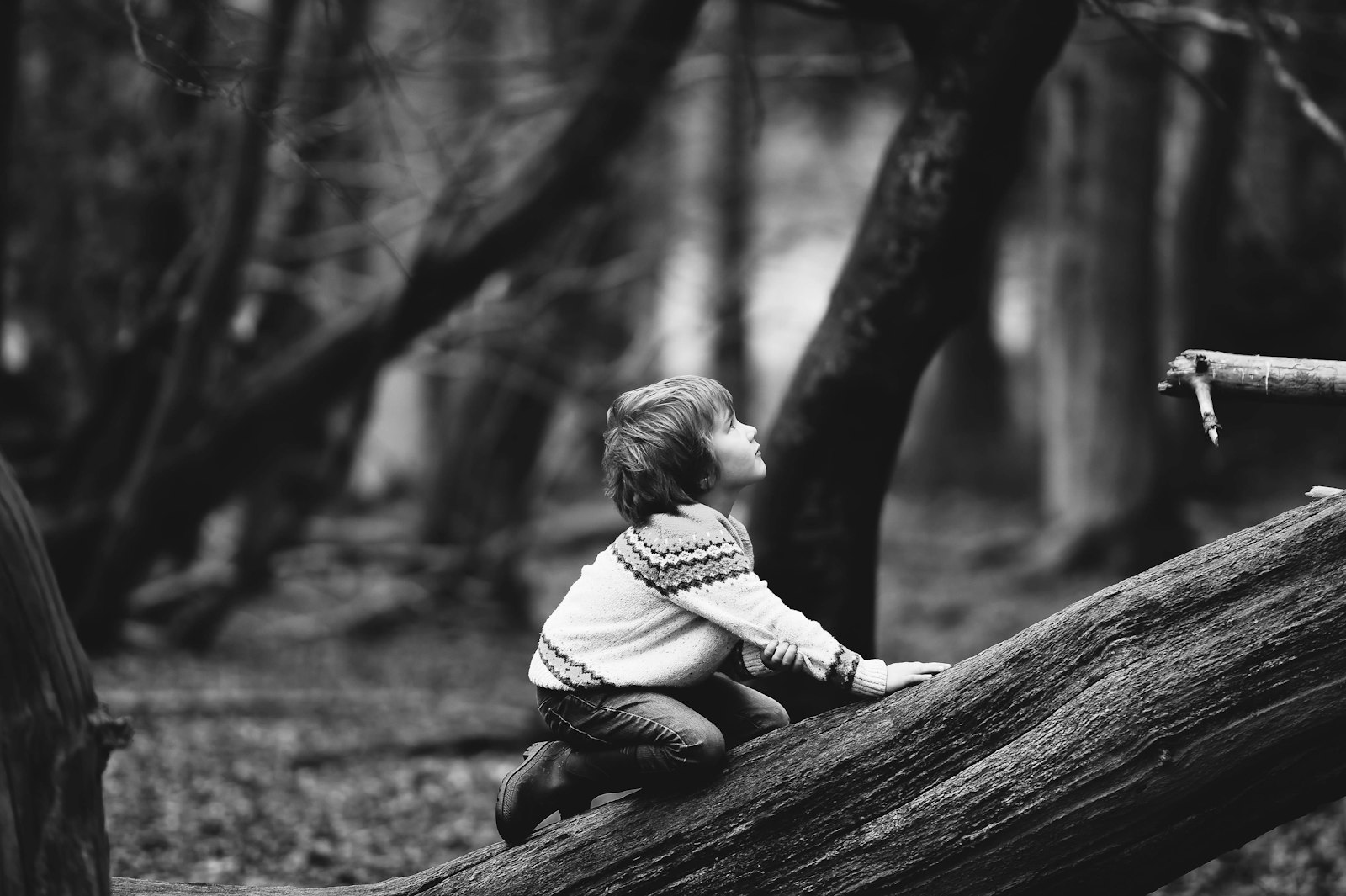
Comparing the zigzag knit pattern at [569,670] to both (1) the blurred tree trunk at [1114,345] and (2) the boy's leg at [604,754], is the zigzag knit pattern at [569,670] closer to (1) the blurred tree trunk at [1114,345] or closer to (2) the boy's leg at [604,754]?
(2) the boy's leg at [604,754]

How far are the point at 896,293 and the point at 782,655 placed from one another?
159 centimetres

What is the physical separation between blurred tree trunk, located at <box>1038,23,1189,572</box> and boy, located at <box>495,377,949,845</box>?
8328 mm

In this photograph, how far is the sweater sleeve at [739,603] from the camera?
2.77 meters

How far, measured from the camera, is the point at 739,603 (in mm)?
2789

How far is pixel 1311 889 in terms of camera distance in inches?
177

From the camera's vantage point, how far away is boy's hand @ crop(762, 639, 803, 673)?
275cm

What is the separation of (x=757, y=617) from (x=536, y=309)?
7.64 m

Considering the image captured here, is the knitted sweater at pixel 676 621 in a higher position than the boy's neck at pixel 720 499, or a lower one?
lower

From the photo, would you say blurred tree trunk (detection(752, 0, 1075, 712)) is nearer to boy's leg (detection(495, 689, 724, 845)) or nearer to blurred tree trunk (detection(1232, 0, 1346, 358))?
boy's leg (detection(495, 689, 724, 845))

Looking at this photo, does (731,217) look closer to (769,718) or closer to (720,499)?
(720,499)

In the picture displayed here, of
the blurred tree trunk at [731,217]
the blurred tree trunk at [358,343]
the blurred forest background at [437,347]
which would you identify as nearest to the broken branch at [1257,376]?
the blurred forest background at [437,347]

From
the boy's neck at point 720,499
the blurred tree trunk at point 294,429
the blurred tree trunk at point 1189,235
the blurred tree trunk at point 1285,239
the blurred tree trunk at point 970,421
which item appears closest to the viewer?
the boy's neck at point 720,499

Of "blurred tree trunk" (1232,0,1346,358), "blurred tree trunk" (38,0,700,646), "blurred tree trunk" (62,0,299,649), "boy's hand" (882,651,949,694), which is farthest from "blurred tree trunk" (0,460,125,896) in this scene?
"blurred tree trunk" (1232,0,1346,358)

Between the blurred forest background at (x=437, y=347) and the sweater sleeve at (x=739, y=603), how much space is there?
224cm
